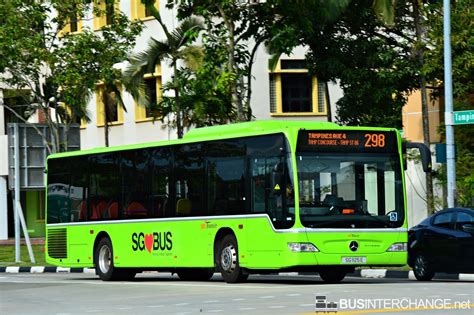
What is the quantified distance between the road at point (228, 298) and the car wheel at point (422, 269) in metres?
3.25

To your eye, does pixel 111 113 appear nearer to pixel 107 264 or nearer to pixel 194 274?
pixel 107 264

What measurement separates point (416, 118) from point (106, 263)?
19432 mm

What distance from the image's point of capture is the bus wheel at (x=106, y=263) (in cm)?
3133

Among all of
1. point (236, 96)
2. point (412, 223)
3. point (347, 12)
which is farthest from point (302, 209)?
point (412, 223)

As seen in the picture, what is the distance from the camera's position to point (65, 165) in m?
33.5

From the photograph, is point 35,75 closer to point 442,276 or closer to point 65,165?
point 65,165

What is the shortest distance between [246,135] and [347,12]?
15321 mm

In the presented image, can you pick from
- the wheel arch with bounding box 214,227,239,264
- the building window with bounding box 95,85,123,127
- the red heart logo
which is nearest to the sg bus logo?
the red heart logo

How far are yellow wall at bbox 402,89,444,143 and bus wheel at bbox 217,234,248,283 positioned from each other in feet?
68.8

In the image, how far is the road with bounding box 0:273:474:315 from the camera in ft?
60.6

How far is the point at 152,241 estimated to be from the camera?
29812 millimetres

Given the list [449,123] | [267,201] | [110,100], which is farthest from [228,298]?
[110,100]

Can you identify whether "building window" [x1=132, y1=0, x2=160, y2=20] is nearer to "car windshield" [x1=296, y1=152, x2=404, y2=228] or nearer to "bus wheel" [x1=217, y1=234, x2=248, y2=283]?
"bus wheel" [x1=217, y1=234, x2=248, y2=283]

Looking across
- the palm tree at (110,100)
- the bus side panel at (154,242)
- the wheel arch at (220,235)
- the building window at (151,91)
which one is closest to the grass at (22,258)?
the palm tree at (110,100)
